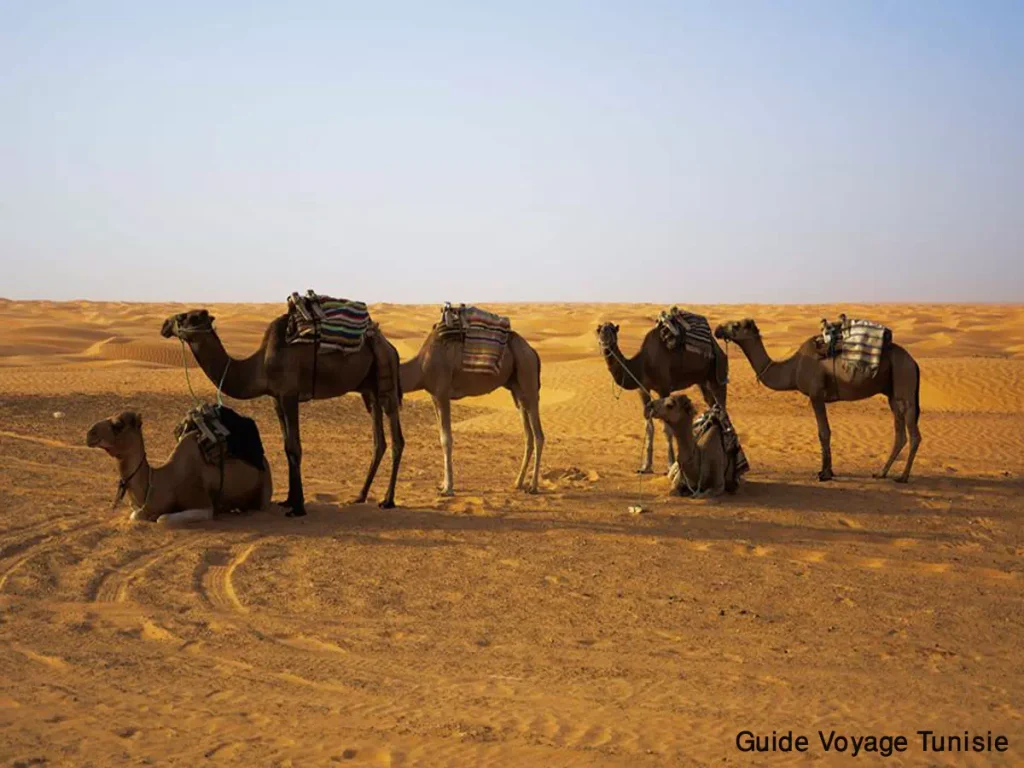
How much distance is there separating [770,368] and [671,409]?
3.78 m

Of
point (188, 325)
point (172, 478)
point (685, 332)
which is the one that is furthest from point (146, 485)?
point (685, 332)

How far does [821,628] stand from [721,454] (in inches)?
192

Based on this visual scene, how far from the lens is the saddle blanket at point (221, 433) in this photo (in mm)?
10352

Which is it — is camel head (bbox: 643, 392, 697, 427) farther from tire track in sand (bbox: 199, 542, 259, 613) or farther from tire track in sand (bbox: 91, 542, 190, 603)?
tire track in sand (bbox: 91, 542, 190, 603)

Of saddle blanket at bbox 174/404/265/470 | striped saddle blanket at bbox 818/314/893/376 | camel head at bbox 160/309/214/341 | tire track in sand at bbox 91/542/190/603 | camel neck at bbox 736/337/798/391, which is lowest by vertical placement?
tire track in sand at bbox 91/542/190/603

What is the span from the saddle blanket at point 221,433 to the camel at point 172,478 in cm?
7

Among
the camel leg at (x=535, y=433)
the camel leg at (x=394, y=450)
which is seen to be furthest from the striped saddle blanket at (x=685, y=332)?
the camel leg at (x=394, y=450)

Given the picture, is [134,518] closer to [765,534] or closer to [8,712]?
[8,712]

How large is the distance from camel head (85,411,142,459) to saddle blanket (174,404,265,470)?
553 mm

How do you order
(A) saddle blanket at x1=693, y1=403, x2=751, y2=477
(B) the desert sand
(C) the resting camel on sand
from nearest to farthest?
(B) the desert sand → (C) the resting camel on sand → (A) saddle blanket at x1=693, y1=403, x2=751, y2=477

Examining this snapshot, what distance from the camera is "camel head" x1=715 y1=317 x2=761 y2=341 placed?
14.6 meters

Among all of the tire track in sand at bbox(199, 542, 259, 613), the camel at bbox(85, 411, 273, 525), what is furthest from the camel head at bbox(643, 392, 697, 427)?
the tire track in sand at bbox(199, 542, 259, 613)

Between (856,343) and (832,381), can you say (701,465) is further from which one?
(856,343)

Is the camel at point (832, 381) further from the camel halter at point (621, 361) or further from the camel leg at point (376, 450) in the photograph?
the camel leg at point (376, 450)
